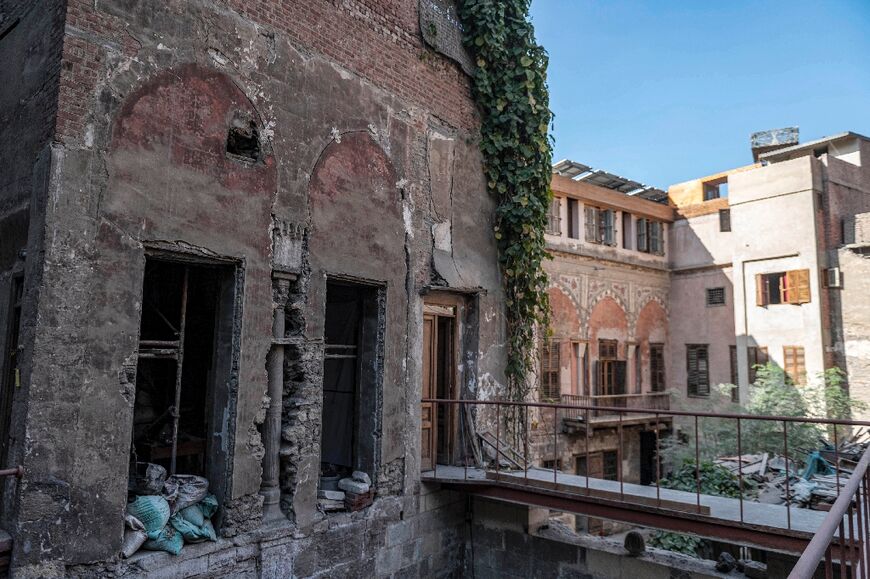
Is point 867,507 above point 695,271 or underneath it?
underneath

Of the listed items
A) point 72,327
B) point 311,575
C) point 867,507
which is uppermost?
point 72,327

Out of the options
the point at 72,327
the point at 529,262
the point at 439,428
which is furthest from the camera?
the point at 529,262

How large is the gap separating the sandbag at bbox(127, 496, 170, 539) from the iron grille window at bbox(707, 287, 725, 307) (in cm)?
2041

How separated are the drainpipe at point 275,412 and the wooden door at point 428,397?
7.83 feet

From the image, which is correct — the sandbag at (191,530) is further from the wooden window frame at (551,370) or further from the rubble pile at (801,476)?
the wooden window frame at (551,370)

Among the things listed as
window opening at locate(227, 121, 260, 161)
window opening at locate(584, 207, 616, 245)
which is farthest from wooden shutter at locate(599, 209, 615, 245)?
window opening at locate(227, 121, 260, 161)

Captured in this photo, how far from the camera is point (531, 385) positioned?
10.3 metres

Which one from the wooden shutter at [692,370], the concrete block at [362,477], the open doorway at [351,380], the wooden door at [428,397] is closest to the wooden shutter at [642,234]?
the wooden shutter at [692,370]

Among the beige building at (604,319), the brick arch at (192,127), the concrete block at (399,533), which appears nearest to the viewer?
the brick arch at (192,127)

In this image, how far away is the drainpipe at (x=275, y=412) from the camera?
21.5 ft

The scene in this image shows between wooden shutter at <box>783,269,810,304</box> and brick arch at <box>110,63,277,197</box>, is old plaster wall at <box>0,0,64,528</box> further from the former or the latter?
wooden shutter at <box>783,269,810,304</box>

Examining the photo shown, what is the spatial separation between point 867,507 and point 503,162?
7.33 m

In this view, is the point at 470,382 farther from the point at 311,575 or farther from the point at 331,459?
the point at 311,575

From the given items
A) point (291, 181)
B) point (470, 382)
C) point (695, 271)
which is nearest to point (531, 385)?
point (470, 382)
